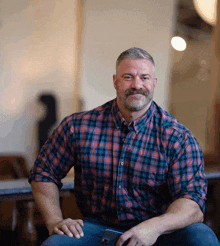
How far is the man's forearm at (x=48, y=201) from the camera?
1.41m

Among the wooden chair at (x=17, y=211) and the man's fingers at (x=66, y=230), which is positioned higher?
the man's fingers at (x=66, y=230)

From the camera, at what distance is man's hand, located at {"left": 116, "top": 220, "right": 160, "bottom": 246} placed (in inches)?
46.8

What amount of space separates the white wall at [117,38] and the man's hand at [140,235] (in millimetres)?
1511

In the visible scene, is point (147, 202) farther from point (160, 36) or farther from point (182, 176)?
point (160, 36)

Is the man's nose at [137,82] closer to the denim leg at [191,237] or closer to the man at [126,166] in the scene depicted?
the man at [126,166]

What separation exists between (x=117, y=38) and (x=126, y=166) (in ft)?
5.01

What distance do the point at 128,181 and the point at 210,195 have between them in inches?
58.8

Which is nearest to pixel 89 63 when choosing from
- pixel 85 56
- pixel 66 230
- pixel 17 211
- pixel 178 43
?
pixel 85 56

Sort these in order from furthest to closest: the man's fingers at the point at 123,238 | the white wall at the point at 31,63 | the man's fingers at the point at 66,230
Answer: the white wall at the point at 31,63 → the man's fingers at the point at 66,230 → the man's fingers at the point at 123,238

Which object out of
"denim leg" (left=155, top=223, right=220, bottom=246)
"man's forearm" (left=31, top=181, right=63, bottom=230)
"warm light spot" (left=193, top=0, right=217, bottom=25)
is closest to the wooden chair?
"man's forearm" (left=31, top=181, right=63, bottom=230)

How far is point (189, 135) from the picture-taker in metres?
1.46

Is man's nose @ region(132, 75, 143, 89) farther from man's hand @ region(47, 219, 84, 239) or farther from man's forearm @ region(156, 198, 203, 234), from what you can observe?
man's hand @ region(47, 219, 84, 239)

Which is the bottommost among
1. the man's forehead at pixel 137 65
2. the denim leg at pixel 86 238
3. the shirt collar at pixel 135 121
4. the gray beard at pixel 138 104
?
the denim leg at pixel 86 238

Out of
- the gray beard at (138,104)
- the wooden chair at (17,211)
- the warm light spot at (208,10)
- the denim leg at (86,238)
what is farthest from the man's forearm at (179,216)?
the warm light spot at (208,10)
